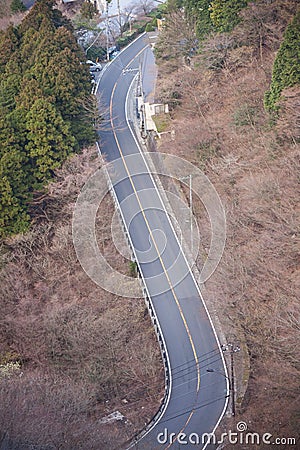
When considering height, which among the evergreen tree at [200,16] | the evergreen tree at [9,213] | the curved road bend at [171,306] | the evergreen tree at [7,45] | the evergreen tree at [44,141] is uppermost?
the evergreen tree at [7,45]

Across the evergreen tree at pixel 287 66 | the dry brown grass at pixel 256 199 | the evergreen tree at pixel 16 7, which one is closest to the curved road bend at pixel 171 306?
the dry brown grass at pixel 256 199

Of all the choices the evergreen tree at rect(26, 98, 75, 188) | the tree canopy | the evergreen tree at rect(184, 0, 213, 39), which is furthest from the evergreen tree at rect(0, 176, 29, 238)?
the evergreen tree at rect(184, 0, 213, 39)

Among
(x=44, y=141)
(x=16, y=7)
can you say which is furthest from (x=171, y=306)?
(x=16, y=7)

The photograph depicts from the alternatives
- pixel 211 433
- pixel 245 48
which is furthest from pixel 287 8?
pixel 211 433

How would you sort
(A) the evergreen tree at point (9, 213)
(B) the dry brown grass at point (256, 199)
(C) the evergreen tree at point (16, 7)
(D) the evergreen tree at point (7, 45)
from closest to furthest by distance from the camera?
(B) the dry brown grass at point (256, 199)
(A) the evergreen tree at point (9, 213)
(D) the evergreen tree at point (7, 45)
(C) the evergreen tree at point (16, 7)

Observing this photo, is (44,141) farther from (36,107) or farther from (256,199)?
(256,199)

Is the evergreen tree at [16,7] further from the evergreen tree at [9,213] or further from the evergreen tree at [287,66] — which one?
the evergreen tree at [287,66]

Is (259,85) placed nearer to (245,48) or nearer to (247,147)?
(245,48)
